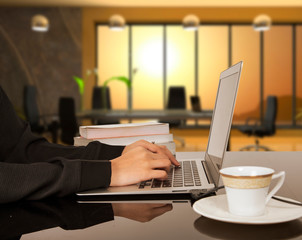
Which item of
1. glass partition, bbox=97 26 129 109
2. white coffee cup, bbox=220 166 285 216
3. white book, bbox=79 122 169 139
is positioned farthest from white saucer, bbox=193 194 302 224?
glass partition, bbox=97 26 129 109

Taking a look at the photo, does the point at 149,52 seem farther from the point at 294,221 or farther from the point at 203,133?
the point at 294,221

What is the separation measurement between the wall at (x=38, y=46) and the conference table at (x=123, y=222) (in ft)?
26.4

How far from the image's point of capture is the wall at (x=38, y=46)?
8.52 metres

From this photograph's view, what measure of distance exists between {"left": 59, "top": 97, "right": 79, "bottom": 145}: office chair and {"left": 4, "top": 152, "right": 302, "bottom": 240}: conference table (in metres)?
3.58

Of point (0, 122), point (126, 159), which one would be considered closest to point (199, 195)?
point (126, 159)

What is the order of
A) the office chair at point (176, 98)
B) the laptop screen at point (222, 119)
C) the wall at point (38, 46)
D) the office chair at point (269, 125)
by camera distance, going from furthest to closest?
the wall at point (38, 46) < the office chair at point (176, 98) < the office chair at point (269, 125) < the laptop screen at point (222, 119)

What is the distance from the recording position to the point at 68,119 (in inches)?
171

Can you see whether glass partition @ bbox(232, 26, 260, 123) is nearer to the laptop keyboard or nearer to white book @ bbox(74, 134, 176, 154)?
white book @ bbox(74, 134, 176, 154)

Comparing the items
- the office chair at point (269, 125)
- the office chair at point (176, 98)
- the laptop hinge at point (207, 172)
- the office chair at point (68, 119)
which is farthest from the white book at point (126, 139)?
the office chair at point (176, 98)

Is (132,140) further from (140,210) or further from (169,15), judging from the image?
(169,15)

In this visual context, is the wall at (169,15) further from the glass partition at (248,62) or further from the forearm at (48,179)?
the forearm at (48,179)

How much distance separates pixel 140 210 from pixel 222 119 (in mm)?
339

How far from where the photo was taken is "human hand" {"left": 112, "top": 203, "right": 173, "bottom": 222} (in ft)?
2.04

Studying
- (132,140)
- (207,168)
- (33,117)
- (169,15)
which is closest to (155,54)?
(169,15)
